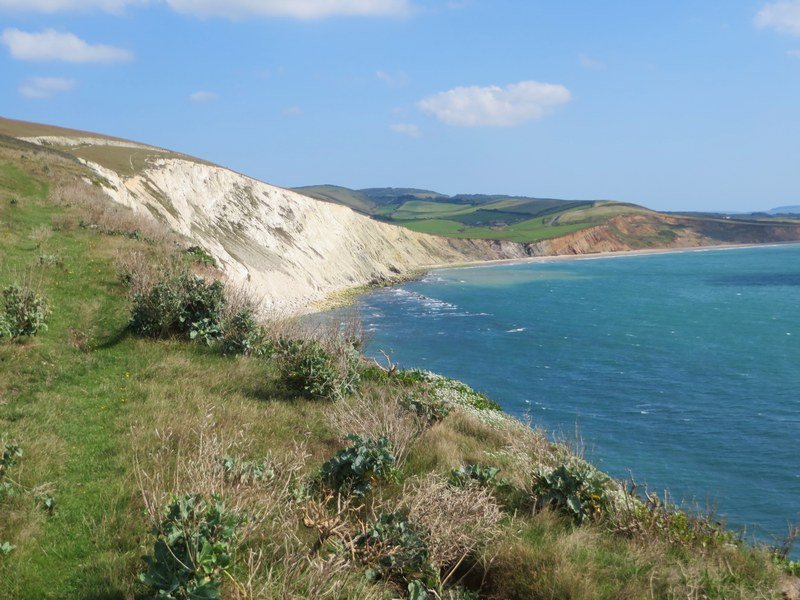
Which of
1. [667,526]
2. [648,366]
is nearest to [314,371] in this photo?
[667,526]

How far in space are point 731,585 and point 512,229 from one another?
584ft

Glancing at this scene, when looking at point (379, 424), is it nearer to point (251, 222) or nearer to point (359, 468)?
point (359, 468)

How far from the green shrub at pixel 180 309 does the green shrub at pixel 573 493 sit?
29.0 ft

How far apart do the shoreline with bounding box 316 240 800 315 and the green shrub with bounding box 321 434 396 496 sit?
170 ft

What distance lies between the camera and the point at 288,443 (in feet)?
32.2

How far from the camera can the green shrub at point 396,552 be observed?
653 centimetres

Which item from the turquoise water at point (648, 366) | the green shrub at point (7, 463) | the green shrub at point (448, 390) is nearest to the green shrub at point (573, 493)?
the green shrub at point (7, 463)

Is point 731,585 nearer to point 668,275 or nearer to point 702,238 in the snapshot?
point 668,275

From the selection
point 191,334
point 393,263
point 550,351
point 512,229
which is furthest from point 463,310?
point 512,229

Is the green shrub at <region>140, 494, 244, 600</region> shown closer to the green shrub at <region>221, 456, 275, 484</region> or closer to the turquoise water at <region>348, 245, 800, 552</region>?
the green shrub at <region>221, 456, 275, 484</region>

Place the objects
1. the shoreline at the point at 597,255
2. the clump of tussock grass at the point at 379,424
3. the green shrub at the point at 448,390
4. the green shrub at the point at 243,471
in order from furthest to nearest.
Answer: the shoreline at the point at 597,255
the green shrub at the point at 448,390
the clump of tussock grass at the point at 379,424
the green shrub at the point at 243,471

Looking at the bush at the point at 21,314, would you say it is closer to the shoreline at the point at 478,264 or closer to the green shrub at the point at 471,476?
the green shrub at the point at 471,476

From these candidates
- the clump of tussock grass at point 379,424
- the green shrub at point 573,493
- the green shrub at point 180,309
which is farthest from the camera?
the green shrub at point 180,309

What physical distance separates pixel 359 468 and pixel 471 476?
1902 millimetres
